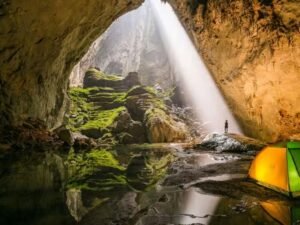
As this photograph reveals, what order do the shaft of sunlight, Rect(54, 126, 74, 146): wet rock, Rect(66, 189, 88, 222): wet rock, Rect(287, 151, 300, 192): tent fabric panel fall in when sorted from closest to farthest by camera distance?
Rect(66, 189, 88, 222): wet rock
Rect(287, 151, 300, 192): tent fabric panel
Rect(54, 126, 74, 146): wet rock
the shaft of sunlight

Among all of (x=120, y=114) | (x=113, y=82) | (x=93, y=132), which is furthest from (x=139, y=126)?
(x=113, y=82)

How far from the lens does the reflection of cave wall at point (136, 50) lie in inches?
2269

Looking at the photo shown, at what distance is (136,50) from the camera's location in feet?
209

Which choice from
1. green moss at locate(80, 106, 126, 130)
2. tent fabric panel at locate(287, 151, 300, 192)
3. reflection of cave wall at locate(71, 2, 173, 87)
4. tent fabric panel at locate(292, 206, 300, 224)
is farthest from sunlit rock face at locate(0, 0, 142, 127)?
reflection of cave wall at locate(71, 2, 173, 87)

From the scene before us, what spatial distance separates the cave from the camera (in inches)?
229

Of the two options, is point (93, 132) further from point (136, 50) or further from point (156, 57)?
point (136, 50)

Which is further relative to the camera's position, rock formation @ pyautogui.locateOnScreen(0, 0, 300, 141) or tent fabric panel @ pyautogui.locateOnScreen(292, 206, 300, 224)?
rock formation @ pyautogui.locateOnScreen(0, 0, 300, 141)

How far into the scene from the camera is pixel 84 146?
18.8 meters

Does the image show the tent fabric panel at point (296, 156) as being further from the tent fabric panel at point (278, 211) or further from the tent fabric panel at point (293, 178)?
the tent fabric panel at point (278, 211)

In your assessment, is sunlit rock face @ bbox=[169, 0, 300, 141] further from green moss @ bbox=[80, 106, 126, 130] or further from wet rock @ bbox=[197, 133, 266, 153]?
green moss @ bbox=[80, 106, 126, 130]

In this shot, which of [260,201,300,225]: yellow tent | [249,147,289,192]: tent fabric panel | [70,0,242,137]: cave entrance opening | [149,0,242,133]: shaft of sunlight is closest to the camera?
[260,201,300,225]: yellow tent

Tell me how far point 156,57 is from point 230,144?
151ft

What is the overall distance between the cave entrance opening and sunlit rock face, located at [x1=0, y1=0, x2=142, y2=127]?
22.7m

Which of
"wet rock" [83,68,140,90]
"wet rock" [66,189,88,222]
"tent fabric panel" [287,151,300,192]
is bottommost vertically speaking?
"wet rock" [66,189,88,222]
